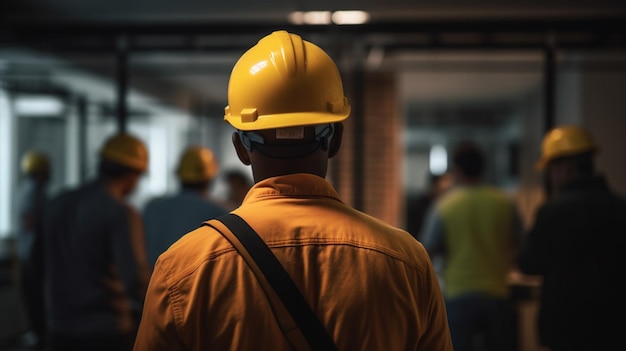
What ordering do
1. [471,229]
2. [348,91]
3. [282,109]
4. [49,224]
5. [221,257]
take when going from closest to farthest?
[221,257]
[282,109]
[49,224]
[471,229]
[348,91]

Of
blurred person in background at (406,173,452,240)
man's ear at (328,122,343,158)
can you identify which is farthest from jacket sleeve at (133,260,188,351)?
blurred person in background at (406,173,452,240)

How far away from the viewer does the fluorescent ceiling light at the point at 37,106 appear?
9078 mm

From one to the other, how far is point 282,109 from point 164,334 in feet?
1.53

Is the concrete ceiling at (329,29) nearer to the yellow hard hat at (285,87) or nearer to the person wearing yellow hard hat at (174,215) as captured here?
the person wearing yellow hard hat at (174,215)

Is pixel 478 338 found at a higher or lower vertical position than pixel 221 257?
lower

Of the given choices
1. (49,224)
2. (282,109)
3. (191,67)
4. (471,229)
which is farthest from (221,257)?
(191,67)

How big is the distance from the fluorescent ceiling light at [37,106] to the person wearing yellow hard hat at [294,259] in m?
8.13

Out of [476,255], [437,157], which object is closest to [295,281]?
[476,255]

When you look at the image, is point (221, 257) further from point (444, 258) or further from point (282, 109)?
point (444, 258)

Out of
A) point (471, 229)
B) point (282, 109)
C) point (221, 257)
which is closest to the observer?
point (221, 257)

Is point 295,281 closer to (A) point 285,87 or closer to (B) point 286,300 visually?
(B) point 286,300

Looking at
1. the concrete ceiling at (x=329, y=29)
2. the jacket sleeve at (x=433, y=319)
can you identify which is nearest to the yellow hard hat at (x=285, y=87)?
the jacket sleeve at (x=433, y=319)

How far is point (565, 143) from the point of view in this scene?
3.80 m

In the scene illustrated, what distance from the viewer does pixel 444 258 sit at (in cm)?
466
